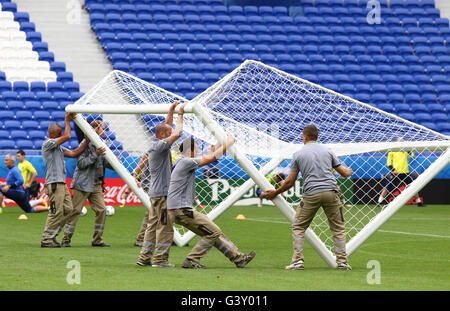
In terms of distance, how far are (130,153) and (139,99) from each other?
19.2ft

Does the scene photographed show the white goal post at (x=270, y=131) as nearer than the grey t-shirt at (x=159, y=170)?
No

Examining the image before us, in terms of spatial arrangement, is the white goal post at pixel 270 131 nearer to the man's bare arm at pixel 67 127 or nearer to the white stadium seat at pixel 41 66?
the man's bare arm at pixel 67 127

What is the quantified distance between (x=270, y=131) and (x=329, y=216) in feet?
27.7

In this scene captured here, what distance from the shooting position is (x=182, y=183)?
998cm

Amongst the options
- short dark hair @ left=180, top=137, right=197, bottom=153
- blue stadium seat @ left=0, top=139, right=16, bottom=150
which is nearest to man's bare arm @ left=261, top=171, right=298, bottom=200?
short dark hair @ left=180, top=137, right=197, bottom=153

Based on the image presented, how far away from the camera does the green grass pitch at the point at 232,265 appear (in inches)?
326

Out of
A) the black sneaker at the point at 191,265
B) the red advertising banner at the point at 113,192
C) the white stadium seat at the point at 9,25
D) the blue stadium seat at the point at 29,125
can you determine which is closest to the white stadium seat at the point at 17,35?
the white stadium seat at the point at 9,25

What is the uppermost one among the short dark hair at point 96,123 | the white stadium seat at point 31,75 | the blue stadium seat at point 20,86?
the white stadium seat at point 31,75

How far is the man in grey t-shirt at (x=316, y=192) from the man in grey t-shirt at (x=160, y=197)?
51.7 inches

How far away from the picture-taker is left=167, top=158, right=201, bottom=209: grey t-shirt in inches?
392

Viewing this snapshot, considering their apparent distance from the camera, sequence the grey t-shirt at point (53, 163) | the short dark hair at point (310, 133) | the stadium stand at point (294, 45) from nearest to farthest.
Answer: the short dark hair at point (310, 133) < the grey t-shirt at point (53, 163) < the stadium stand at point (294, 45)

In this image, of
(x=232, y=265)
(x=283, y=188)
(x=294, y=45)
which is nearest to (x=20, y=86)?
(x=294, y=45)
